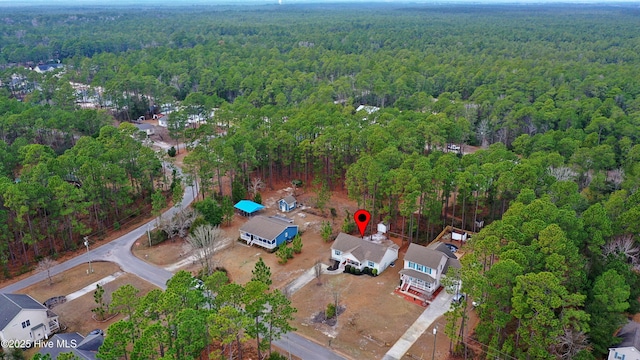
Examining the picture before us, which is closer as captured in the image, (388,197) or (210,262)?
(210,262)

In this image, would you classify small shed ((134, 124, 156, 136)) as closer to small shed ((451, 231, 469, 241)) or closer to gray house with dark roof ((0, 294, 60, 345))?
gray house with dark roof ((0, 294, 60, 345))

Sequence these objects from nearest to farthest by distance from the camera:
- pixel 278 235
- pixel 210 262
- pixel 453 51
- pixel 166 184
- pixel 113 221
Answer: pixel 210 262 < pixel 278 235 < pixel 113 221 < pixel 166 184 < pixel 453 51

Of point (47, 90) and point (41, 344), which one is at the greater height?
point (47, 90)

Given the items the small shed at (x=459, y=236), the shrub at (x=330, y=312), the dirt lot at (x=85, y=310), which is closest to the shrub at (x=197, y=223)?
the dirt lot at (x=85, y=310)

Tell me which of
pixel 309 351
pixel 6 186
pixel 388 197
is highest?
pixel 6 186

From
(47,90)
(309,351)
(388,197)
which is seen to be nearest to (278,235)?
(388,197)

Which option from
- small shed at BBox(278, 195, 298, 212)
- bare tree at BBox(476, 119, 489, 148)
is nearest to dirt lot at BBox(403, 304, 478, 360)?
small shed at BBox(278, 195, 298, 212)

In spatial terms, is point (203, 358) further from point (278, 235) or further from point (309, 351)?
point (278, 235)

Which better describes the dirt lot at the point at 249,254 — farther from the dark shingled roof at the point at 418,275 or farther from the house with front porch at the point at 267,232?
the dark shingled roof at the point at 418,275
